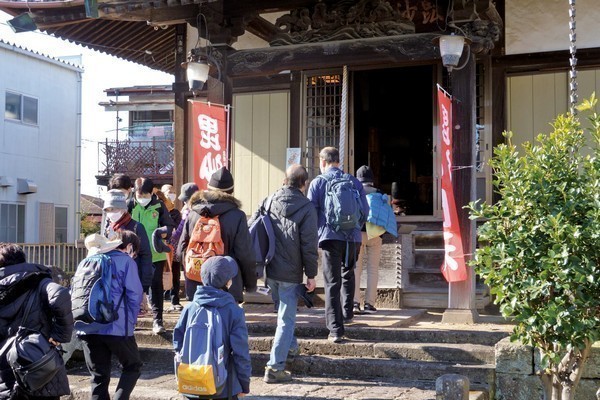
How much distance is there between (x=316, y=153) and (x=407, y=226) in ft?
7.99

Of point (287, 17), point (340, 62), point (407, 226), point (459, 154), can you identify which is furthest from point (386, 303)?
point (287, 17)

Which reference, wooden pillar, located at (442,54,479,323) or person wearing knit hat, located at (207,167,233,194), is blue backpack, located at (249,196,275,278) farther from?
wooden pillar, located at (442,54,479,323)

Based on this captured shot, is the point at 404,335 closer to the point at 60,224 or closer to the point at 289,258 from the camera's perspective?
the point at 289,258

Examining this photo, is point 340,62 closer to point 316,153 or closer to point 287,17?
point 287,17

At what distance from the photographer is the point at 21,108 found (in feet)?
79.6

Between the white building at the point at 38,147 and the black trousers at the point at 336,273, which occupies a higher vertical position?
the white building at the point at 38,147

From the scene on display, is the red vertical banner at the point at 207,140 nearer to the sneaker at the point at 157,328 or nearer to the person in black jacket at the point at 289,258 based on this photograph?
the sneaker at the point at 157,328

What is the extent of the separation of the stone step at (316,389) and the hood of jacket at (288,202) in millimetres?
1678

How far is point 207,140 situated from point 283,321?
351 cm

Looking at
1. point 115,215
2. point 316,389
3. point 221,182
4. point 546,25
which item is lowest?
point 316,389

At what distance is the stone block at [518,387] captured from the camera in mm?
6688

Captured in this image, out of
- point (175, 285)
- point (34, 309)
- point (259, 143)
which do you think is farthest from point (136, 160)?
point (34, 309)

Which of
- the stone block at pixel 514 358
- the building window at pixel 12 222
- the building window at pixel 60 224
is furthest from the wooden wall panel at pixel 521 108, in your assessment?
the building window at pixel 60 224

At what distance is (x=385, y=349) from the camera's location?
7691 millimetres
